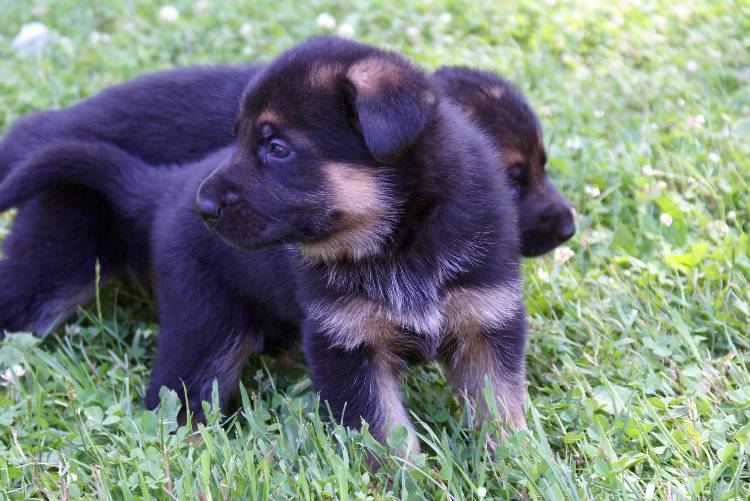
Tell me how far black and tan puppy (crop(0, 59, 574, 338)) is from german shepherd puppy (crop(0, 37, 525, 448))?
0.69 meters

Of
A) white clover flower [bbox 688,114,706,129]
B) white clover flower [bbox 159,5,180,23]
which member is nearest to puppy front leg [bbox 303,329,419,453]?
white clover flower [bbox 688,114,706,129]

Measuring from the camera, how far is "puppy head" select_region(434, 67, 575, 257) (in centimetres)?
385

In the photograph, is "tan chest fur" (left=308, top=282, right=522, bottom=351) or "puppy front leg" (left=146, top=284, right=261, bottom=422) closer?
"tan chest fur" (left=308, top=282, right=522, bottom=351)

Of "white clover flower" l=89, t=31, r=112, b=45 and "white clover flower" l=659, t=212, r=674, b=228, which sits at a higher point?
"white clover flower" l=659, t=212, r=674, b=228

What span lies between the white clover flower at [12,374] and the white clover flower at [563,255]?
210cm

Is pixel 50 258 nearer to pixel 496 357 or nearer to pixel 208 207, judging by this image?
pixel 208 207

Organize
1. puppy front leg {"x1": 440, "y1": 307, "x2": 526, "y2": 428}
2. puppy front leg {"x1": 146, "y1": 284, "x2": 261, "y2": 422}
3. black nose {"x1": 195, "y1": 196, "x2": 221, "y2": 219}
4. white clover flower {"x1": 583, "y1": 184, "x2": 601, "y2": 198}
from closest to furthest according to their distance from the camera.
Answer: black nose {"x1": 195, "y1": 196, "x2": 221, "y2": 219} → puppy front leg {"x1": 440, "y1": 307, "x2": 526, "y2": 428} → puppy front leg {"x1": 146, "y1": 284, "x2": 261, "y2": 422} → white clover flower {"x1": 583, "y1": 184, "x2": 601, "y2": 198}

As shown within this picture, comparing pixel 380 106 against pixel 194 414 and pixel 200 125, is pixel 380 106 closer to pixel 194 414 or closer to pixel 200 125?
pixel 194 414

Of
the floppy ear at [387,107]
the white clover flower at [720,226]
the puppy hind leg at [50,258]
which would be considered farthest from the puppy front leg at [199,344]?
the white clover flower at [720,226]

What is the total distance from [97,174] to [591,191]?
210 centimetres

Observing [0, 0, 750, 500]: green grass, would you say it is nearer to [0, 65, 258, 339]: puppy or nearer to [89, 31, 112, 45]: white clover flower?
[0, 65, 258, 339]: puppy

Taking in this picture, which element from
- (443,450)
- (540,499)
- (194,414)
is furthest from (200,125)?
(540,499)

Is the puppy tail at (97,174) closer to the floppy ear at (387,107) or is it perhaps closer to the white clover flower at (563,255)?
the floppy ear at (387,107)

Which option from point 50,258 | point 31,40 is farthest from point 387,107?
point 31,40
